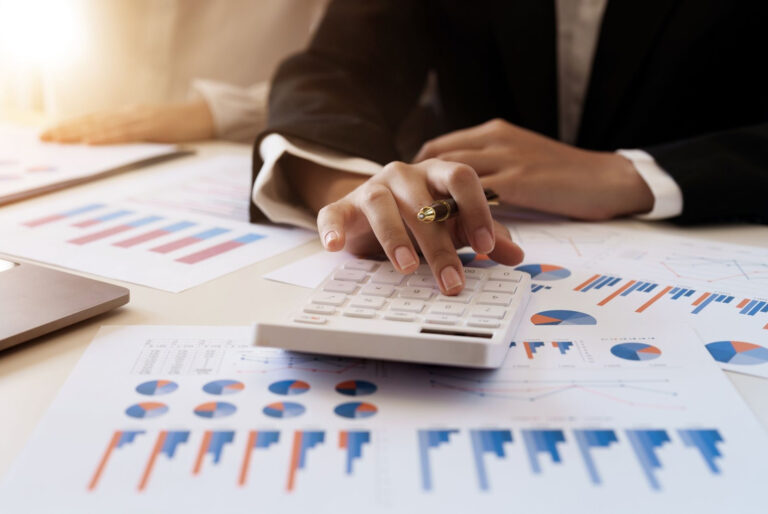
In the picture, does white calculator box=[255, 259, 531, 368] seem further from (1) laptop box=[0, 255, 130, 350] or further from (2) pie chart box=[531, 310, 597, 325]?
(1) laptop box=[0, 255, 130, 350]

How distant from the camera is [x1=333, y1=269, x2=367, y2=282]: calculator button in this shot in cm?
54

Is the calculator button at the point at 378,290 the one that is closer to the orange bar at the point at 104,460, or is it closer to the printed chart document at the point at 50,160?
the orange bar at the point at 104,460

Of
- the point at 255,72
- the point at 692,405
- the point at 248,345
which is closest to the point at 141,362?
the point at 248,345

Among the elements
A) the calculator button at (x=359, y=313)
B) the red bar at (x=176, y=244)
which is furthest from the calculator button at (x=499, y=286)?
the red bar at (x=176, y=244)

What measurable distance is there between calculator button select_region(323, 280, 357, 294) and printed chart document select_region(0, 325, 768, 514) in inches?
2.6

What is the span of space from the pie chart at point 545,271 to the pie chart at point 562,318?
0.26 ft

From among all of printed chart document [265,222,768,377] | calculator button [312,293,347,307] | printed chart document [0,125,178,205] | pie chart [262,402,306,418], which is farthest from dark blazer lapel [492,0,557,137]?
pie chart [262,402,306,418]

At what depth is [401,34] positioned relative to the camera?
1176mm

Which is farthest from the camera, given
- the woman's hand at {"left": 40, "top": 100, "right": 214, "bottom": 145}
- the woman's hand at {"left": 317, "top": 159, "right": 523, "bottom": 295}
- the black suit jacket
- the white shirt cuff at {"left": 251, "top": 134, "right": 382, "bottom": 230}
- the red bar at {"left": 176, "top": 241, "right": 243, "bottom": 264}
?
the woman's hand at {"left": 40, "top": 100, "right": 214, "bottom": 145}

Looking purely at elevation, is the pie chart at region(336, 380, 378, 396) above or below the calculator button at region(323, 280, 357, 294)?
below

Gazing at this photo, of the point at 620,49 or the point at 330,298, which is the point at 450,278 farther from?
Result: the point at 620,49

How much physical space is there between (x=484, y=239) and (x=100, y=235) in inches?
15.4

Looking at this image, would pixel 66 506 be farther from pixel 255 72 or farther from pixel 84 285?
pixel 255 72

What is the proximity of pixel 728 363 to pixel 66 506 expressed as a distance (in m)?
0.39
